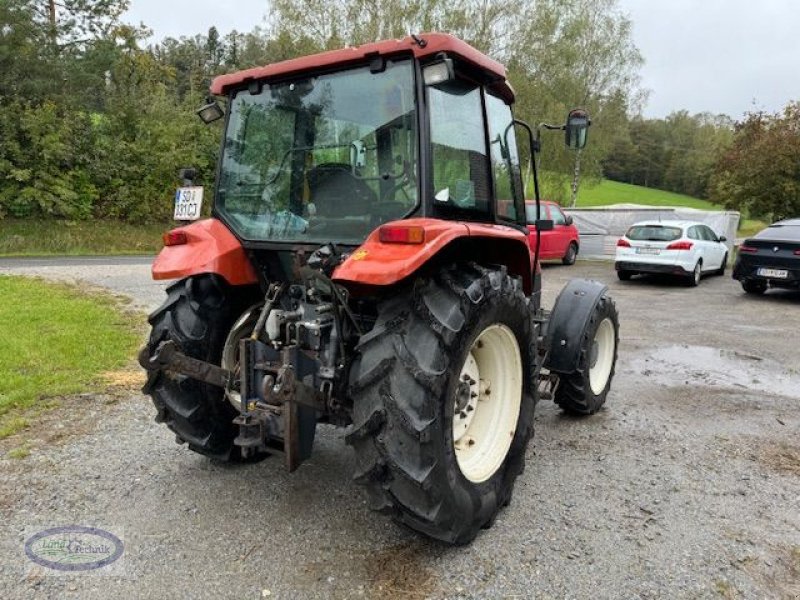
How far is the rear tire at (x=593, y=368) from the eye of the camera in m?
4.16

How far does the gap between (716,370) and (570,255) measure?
10953 millimetres

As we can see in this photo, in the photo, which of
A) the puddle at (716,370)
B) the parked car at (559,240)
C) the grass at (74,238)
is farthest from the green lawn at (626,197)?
the puddle at (716,370)

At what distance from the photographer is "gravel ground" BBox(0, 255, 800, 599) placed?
2457mm

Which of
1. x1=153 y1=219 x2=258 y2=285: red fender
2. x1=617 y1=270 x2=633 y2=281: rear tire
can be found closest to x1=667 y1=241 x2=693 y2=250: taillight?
x1=617 y1=270 x2=633 y2=281: rear tire

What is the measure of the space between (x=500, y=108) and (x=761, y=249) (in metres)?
9.64

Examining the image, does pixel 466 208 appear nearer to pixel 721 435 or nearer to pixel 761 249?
pixel 721 435

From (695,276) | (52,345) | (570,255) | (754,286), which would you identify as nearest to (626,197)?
(570,255)

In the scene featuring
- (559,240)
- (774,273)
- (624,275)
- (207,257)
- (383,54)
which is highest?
(383,54)

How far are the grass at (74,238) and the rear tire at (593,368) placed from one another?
1447 cm

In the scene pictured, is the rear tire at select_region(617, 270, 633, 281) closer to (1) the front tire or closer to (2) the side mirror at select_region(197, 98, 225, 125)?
(1) the front tire

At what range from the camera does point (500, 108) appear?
3.61 meters

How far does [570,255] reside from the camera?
55.4ft

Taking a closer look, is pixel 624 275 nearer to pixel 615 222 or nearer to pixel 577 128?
pixel 615 222

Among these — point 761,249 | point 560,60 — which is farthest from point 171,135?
point 761,249
